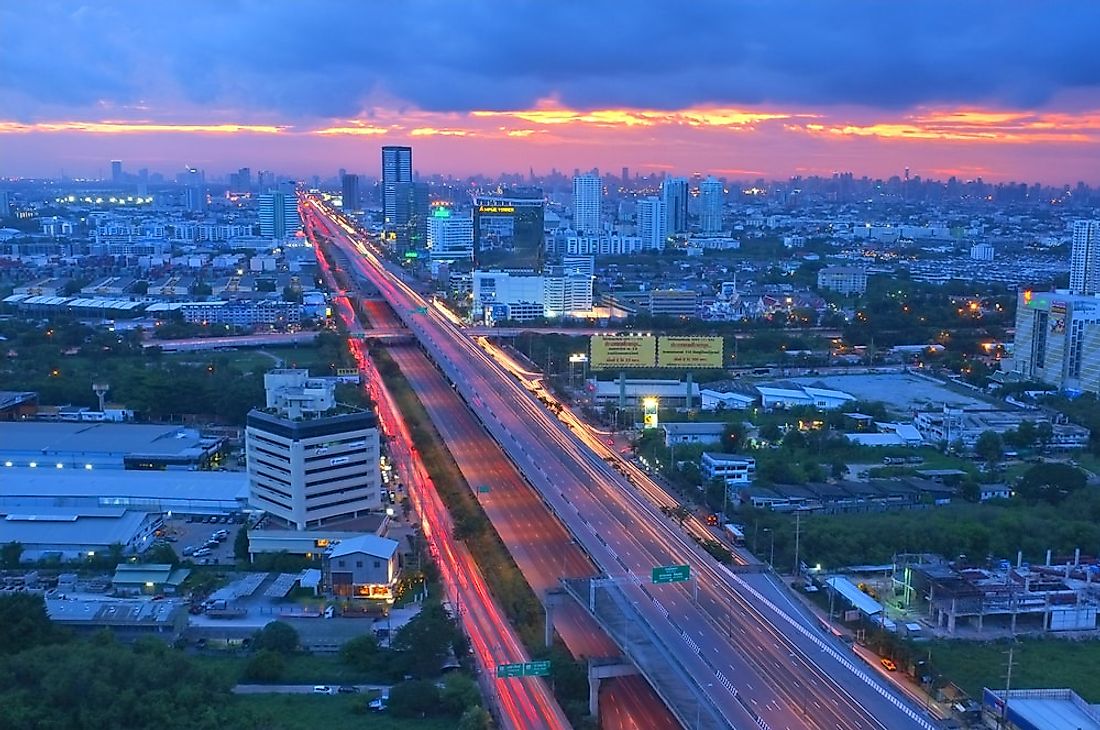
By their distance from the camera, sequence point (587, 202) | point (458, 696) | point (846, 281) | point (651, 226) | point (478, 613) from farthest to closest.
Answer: point (587, 202), point (651, 226), point (846, 281), point (478, 613), point (458, 696)

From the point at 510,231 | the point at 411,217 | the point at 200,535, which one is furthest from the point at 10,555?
the point at 411,217

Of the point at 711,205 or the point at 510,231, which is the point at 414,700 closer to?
the point at 510,231

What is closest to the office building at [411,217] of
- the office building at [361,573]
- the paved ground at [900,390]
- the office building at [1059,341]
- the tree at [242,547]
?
the paved ground at [900,390]

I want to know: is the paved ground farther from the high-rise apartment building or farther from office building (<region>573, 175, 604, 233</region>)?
the high-rise apartment building

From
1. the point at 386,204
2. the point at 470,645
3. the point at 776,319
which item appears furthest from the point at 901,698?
the point at 386,204

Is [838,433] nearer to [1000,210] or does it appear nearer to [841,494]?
[841,494]

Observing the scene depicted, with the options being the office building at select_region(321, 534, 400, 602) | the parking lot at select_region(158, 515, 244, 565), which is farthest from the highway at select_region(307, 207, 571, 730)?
the parking lot at select_region(158, 515, 244, 565)

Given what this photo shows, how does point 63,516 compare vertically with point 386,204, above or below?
below
